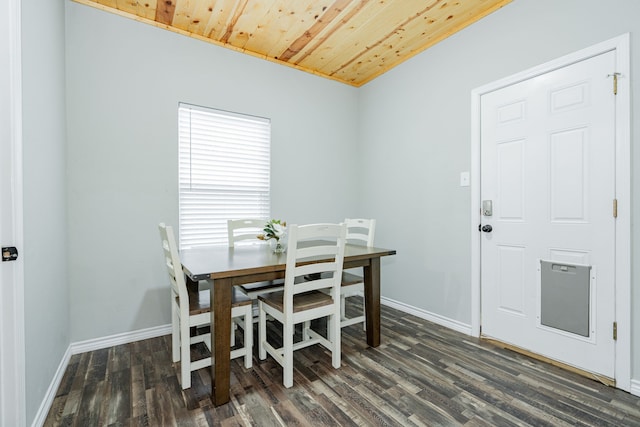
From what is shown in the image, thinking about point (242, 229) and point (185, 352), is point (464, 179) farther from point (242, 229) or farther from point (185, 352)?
point (185, 352)

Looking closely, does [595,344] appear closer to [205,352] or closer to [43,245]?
[205,352]

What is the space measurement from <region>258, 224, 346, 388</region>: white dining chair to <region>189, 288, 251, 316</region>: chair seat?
0.14m

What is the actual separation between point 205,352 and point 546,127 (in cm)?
307

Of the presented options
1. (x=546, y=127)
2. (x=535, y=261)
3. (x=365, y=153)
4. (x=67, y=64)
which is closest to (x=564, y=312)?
(x=535, y=261)

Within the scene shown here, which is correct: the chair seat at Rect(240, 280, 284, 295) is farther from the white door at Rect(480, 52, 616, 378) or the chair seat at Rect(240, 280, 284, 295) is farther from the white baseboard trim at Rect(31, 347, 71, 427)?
the white door at Rect(480, 52, 616, 378)

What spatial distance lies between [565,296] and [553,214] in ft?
1.90

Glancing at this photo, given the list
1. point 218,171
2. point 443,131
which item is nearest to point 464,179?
point 443,131

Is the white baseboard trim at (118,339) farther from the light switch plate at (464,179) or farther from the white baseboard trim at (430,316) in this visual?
the light switch plate at (464,179)

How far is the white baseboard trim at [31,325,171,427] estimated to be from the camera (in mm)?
1558

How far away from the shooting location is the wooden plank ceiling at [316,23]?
2348 millimetres

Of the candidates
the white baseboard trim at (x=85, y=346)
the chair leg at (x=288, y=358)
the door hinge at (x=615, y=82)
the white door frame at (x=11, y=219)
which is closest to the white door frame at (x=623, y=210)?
the door hinge at (x=615, y=82)

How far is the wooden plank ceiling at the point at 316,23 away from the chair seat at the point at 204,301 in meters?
2.27

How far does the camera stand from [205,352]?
7.47 feet

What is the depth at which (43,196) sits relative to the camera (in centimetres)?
168
